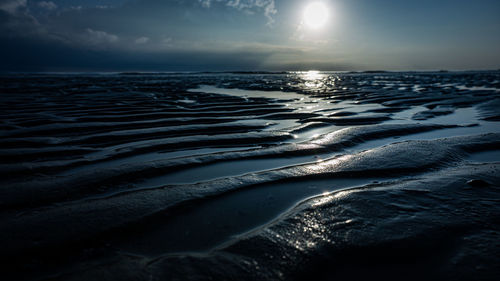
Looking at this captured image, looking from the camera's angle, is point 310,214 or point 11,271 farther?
point 310,214

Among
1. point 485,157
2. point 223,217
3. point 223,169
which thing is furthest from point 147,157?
point 485,157

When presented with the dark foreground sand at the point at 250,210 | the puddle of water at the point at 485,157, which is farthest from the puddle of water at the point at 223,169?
the puddle of water at the point at 485,157

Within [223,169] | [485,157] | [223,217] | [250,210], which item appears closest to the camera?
[223,217]

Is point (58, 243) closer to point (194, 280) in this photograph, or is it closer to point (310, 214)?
point (194, 280)

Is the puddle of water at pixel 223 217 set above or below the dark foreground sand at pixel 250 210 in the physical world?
below

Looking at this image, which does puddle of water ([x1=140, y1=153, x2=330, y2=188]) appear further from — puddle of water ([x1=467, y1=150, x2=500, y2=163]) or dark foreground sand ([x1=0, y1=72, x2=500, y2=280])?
puddle of water ([x1=467, y1=150, x2=500, y2=163])

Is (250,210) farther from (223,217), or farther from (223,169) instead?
(223,169)

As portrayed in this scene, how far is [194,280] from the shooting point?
1178 mm

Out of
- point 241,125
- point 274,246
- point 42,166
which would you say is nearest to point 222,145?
point 241,125

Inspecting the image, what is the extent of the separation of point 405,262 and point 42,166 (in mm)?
3086

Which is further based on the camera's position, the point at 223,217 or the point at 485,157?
the point at 485,157

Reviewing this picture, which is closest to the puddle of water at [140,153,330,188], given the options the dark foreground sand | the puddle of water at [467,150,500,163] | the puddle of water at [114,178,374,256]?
the dark foreground sand

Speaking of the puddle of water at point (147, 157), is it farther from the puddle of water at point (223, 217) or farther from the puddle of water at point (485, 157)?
the puddle of water at point (485, 157)

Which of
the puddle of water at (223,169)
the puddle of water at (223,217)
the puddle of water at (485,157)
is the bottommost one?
the puddle of water at (223,217)
